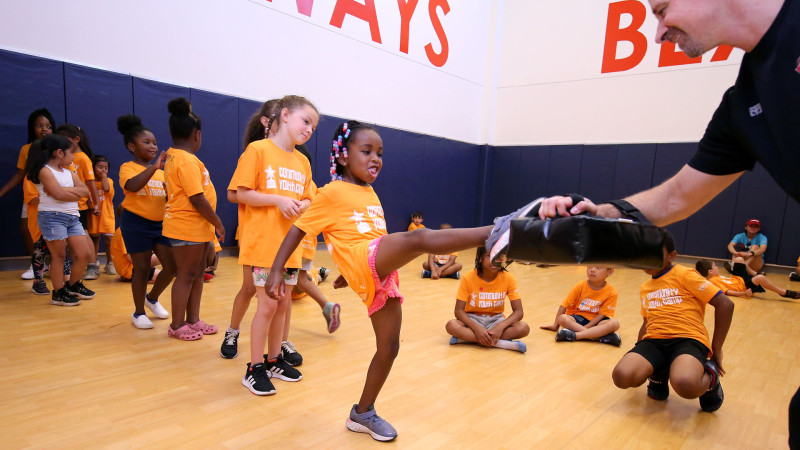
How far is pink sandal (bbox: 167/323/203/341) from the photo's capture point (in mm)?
3346

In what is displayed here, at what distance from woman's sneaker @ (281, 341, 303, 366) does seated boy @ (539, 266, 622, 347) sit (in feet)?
7.54

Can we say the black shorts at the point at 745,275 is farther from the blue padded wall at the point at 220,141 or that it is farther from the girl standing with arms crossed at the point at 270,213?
the blue padded wall at the point at 220,141

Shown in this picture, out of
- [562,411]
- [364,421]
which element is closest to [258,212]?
[364,421]

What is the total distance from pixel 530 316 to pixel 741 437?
96.5 inches

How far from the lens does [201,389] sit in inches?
101

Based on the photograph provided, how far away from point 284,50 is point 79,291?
5136mm

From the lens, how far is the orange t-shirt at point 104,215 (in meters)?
5.45

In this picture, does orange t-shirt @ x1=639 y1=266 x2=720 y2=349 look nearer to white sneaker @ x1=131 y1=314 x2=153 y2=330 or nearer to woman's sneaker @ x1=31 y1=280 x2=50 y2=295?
white sneaker @ x1=131 y1=314 x2=153 y2=330

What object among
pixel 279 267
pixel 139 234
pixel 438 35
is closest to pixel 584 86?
pixel 438 35

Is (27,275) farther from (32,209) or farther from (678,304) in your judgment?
(678,304)

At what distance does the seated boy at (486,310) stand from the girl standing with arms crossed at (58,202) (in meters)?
3.53

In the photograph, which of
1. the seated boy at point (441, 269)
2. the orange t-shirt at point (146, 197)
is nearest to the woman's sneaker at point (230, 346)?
the orange t-shirt at point (146, 197)

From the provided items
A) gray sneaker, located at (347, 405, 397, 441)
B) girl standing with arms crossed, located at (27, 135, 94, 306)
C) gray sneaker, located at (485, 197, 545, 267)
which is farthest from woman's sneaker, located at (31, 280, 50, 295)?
gray sneaker, located at (485, 197, 545, 267)

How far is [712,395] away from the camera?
103 inches
